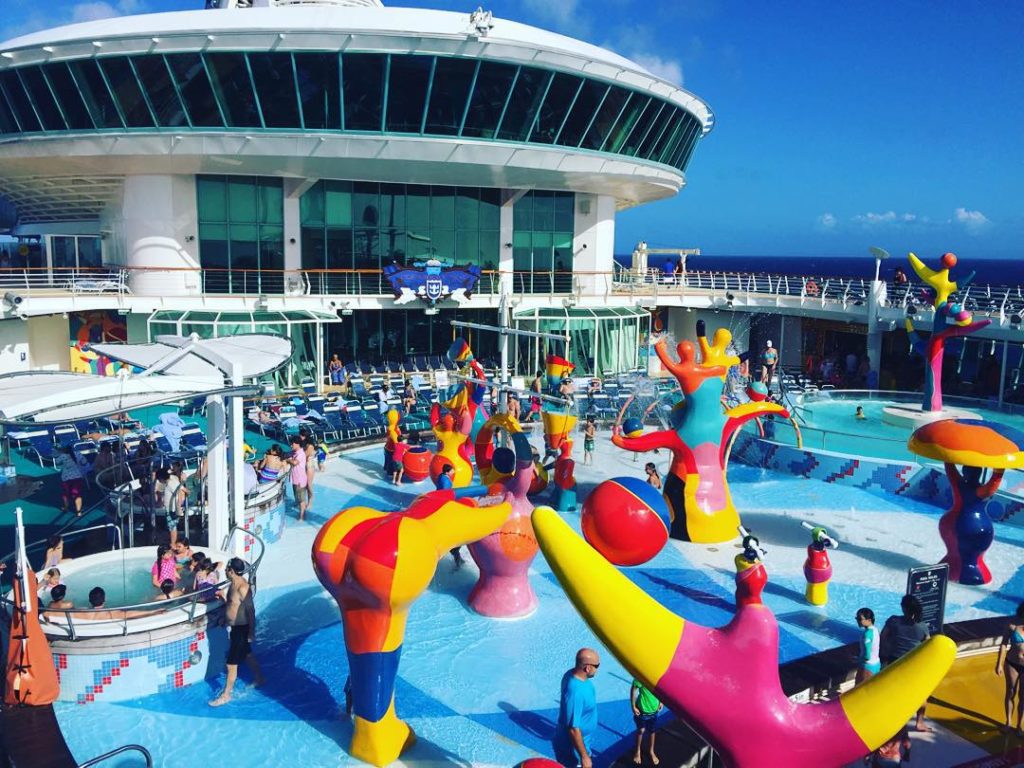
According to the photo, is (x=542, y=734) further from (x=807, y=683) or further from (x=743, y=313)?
(x=743, y=313)

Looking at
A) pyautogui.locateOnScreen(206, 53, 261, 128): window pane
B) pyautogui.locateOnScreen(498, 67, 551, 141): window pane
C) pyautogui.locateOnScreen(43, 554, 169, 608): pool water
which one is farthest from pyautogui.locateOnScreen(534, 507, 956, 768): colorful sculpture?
pyautogui.locateOnScreen(498, 67, 551, 141): window pane

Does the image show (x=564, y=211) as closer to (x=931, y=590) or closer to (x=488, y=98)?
(x=488, y=98)

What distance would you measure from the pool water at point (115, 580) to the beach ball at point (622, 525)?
4.95 meters

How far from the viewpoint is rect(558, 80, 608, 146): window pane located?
2355 centimetres

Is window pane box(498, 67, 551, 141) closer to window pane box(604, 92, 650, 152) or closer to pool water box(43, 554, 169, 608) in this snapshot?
window pane box(604, 92, 650, 152)

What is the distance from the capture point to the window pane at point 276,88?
2080cm

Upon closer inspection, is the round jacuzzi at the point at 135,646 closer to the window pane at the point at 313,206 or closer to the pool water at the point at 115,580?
the pool water at the point at 115,580

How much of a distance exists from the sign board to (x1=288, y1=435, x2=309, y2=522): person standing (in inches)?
339

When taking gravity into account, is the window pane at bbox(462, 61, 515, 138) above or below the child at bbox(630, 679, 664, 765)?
above

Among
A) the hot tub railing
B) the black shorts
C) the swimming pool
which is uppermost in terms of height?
the hot tub railing

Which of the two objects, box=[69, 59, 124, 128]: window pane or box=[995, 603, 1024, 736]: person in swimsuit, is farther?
box=[69, 59, 124, 128]: window pane

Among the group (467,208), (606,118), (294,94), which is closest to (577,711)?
(294,94)

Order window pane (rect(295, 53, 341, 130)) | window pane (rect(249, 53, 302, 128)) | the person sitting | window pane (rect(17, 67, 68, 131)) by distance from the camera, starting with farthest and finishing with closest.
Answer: window pane (rect(17, 67, 68, 131)) → window pane (rect(295, 53, 341, 130)) → window pane (rect(249, 53, 302, 128)) → the person sitting

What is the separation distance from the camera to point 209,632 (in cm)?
834
